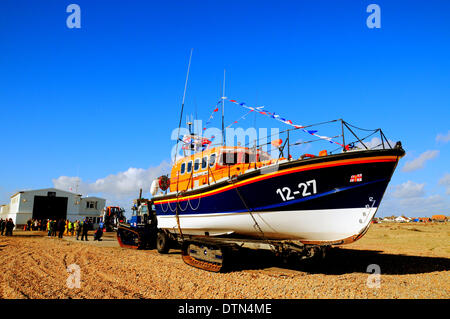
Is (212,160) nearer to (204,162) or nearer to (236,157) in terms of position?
(204,162)

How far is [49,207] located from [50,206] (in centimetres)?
17

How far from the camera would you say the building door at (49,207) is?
3716 cm

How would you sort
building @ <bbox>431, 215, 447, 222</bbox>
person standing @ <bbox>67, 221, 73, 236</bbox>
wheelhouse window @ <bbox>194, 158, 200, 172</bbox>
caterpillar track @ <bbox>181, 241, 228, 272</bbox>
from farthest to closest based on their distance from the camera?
1. building @ <bbox>431, 215, 447, 222</bbox>
2. person standing @ <bbox>67, 221, 73, 236</bbox>
3. wheelhouse window @ <bbox>194, 158, 200, 172</bbox>
4. caterpillar track @ <bbox>181, 241, 228, 272</bbox>

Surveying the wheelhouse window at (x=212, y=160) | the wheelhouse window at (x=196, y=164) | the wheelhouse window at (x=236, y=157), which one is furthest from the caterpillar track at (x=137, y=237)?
the wheelhouse window at (x=236, y=157)

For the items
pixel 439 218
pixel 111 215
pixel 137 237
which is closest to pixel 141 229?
pixel 137 237

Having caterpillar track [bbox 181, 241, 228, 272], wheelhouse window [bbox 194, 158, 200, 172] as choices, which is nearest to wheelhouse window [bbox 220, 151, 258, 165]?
wheelhouse window [bbox 194, 158, 200, 172]

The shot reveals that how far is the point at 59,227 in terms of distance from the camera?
2280 cm

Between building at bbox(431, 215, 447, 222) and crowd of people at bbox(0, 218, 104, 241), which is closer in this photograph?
crowd of people at bbox(0, 218, 104, 241)

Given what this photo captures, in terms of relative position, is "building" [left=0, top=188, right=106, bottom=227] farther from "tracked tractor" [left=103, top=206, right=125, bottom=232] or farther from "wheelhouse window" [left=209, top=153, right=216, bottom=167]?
"wheelhouse window" [left=209, top=153, right=216, bottom=167]

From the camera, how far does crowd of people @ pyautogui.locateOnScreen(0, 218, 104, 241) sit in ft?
66.8

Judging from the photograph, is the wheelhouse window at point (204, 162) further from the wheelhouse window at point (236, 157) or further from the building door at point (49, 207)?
the building door at point (49, 207)

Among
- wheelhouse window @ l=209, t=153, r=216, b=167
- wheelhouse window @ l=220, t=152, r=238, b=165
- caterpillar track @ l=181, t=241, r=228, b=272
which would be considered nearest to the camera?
caterpillar track @ l=181, t=241, r=228, b=272

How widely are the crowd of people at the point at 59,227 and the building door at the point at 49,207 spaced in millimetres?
1600
